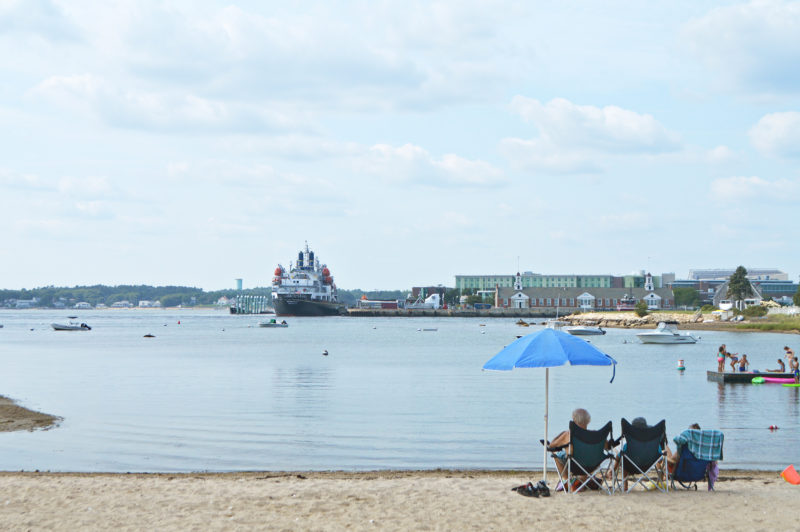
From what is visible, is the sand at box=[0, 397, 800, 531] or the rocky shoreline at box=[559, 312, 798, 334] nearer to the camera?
the sand at box=[0, 397, 800, 531]

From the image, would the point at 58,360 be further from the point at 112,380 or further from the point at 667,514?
the point at 667,514

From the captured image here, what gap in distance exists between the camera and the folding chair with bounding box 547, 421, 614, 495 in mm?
10484

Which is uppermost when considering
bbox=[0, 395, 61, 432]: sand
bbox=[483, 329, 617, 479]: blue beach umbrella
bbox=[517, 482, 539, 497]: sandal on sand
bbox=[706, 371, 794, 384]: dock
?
bbox=[483, 329, 617, 479]: blue beach umbrella

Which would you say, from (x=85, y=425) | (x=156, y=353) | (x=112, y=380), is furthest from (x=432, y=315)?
(x=85, y=425)

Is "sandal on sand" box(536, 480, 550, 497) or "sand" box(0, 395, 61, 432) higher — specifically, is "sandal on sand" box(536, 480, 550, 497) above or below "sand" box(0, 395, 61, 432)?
above

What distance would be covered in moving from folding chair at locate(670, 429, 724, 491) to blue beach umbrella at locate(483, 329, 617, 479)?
1463 millimetres

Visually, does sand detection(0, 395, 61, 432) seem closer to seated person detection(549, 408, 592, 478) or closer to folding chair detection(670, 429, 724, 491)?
seated person detection(549, 408, 592, 478)

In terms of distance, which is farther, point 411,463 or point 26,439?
point 26,439

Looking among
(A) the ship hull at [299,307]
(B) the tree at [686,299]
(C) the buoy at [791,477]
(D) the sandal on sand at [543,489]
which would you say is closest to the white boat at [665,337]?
(C) the buoy at [791,477]

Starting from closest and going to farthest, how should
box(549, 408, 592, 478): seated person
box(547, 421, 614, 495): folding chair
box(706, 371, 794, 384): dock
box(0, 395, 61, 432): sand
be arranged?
box(547, 421, 614, 495): folding chair
box(549, 408, 592, 478): seated person
box(0, 395, 61, 432): sand
box(706, 371, 794, 384): dock

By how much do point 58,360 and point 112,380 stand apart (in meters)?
15.3

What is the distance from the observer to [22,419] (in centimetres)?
2016

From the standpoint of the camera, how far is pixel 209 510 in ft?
32.6

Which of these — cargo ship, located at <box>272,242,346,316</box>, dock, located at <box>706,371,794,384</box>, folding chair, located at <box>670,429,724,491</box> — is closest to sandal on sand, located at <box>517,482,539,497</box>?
folding chair, located at <box>670,429,724,491</box>
